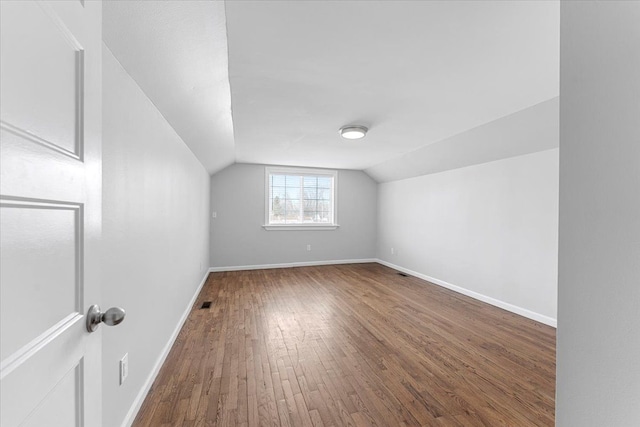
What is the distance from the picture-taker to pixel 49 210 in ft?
1.67

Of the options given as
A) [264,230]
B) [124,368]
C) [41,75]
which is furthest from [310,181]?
[41,75]

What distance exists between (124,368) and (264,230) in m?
3.98

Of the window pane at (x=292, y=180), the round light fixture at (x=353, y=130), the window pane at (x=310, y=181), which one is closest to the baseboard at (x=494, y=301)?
the window pane at (x=310, y=181)

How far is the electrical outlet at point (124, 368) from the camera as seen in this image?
4.40 ft

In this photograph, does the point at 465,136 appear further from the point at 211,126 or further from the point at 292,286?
the point at 292,286

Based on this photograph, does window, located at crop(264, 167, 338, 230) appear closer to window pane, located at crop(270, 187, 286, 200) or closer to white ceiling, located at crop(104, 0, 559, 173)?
window pane, located at crop(270, 187, 286, 200)

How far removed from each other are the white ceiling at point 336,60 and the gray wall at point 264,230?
2.34 m

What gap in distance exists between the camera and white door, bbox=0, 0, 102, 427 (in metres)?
0.41

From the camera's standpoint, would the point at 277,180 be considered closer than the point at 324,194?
Yes

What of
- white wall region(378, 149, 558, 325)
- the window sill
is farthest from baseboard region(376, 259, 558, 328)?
the window sill

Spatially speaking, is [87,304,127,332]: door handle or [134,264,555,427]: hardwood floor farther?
[134,264,555,427]: hardwood floor

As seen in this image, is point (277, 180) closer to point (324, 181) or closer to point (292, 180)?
point (292, 180)

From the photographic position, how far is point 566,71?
0.74 metres

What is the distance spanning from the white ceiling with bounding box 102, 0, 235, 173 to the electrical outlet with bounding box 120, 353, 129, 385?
1.50m
